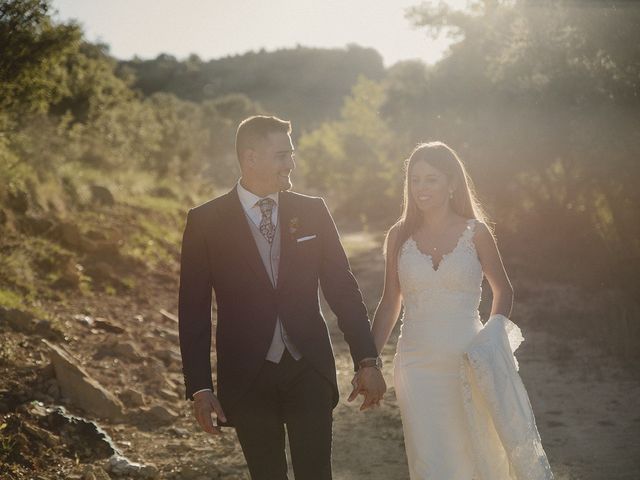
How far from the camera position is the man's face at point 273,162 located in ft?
13.6

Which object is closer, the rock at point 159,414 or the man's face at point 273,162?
the man's face at point 273,162

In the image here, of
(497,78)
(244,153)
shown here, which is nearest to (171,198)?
(497,78)

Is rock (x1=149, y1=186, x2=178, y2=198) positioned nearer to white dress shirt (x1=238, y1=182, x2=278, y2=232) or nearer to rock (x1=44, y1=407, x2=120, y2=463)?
rock (x1=44, y1=407, x2=120, y2=463)

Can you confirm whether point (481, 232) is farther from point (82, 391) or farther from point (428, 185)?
point (82, 391)

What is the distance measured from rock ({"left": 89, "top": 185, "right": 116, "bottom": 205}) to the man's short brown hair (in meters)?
16.9

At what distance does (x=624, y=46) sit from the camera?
13203mm

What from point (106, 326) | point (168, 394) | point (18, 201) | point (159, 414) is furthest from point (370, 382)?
point (18, 201)

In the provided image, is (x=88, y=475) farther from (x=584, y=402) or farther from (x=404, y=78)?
(x=404, y=78)

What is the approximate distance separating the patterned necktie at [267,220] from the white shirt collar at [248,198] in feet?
0.09

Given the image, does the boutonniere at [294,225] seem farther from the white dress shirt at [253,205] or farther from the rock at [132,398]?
the rock at [132,398]

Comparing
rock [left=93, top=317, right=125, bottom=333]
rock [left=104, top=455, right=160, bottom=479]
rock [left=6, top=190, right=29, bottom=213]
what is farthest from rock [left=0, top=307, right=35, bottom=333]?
rock [left=6, top=190, right=29, bottom=213]

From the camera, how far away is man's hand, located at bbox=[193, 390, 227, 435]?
390 cm

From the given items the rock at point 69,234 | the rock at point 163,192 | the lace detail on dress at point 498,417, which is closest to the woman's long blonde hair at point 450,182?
the lace detail on dress at point 498,417

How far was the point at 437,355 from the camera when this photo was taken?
4.67m
